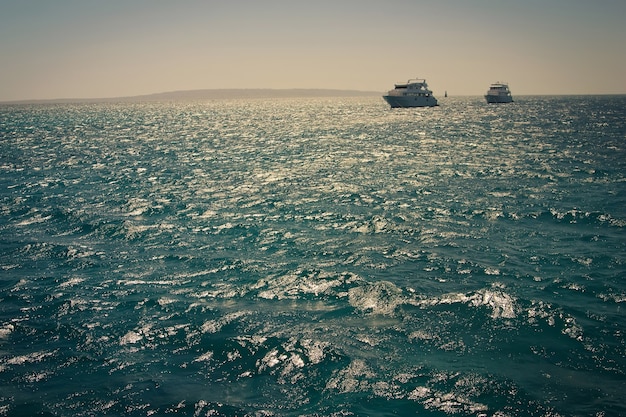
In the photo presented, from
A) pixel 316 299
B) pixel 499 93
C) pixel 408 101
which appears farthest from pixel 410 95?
pixel 316 299

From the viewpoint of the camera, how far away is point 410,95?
145375mm

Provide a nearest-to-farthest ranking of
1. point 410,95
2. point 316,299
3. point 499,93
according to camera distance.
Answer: point 316,299
point 410,95
point 499,93

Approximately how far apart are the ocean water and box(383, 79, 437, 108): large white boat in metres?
116

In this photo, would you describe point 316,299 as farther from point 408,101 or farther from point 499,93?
point 499,93

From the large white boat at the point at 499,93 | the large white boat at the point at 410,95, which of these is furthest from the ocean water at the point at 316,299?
the large white boat at the point at 499,93

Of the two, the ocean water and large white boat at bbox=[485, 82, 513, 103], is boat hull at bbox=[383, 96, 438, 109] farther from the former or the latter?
the ocean water

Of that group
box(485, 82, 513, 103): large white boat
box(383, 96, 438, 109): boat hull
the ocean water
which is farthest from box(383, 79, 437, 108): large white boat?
the ocean water

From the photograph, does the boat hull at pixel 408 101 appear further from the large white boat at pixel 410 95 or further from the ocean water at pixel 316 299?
the ocean water at pixel 316 299

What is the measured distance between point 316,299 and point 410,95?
141 metres

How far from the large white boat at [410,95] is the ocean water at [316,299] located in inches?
4547

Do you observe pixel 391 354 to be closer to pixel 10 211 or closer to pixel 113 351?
pixel 113 351

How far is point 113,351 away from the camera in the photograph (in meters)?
12.4

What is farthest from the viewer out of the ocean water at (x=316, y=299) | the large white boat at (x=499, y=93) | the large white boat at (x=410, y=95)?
the large white boat at (x=499, y=93)

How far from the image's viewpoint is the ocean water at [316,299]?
411 inches
